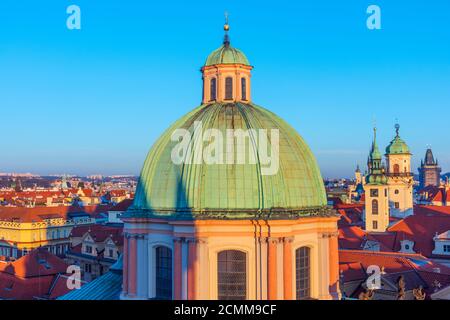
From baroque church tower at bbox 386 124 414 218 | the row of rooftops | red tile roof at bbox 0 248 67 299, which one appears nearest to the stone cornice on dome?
red tile roof at bbox 0 248 67 299

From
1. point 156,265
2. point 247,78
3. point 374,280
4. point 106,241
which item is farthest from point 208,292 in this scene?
point 106,241

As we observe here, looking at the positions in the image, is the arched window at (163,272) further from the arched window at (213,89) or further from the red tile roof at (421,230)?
the red tile roof at (421,230)

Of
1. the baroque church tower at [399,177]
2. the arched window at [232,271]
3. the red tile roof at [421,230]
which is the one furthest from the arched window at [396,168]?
the arched window at [232,271]

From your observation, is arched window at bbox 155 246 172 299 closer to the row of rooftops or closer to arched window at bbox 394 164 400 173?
the row of rooftops

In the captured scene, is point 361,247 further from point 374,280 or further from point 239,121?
point 239,121

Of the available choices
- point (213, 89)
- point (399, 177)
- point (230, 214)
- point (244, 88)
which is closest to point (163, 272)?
point (230, 214)
